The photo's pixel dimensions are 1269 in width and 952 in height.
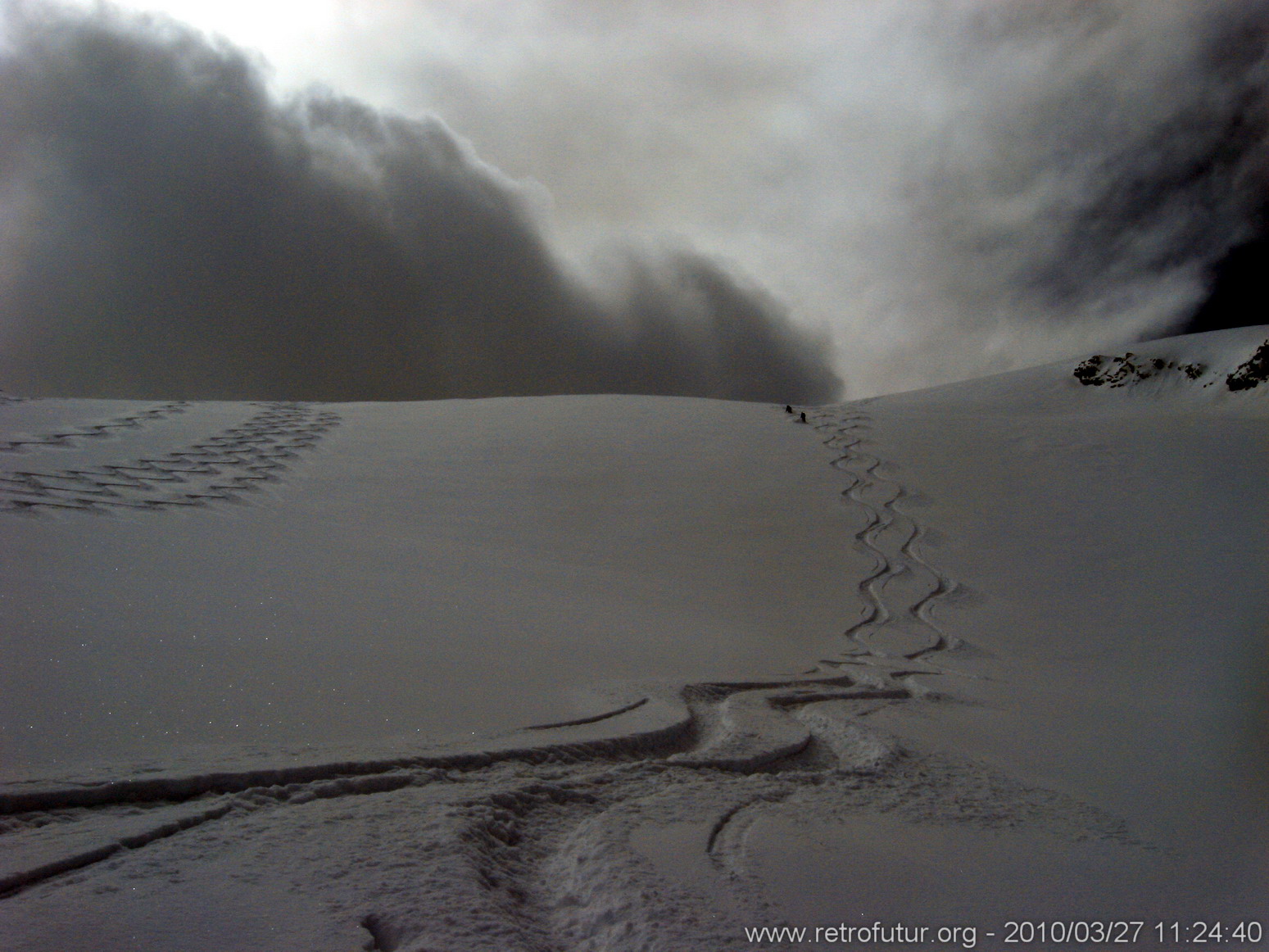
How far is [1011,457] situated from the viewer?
383 inches

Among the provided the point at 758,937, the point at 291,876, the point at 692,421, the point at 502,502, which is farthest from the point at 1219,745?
the point at 692,421

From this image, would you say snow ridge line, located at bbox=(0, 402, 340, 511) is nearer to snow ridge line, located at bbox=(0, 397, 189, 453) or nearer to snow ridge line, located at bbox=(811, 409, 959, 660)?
snow ridge line, located at bbox=(0, 397, 189, 453)

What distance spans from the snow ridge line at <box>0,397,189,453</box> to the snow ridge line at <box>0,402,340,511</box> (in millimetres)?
145

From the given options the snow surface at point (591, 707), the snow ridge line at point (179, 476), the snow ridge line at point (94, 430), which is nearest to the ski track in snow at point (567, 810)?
the snow surface at point (591, 707)

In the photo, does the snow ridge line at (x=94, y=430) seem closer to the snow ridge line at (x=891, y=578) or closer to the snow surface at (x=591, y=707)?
the snow surface at (x=591, y=707)

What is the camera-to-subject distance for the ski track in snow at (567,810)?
164 centimetres

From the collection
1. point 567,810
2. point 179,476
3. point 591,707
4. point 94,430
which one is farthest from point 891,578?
point 94,430

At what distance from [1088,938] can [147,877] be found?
1994 mm

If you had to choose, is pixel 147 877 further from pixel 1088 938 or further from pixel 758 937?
pixel 1088 938

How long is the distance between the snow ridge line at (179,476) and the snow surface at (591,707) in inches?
2.1

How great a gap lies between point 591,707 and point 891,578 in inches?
157

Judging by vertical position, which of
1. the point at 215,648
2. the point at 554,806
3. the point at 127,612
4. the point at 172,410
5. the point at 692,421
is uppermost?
the point at 172,410

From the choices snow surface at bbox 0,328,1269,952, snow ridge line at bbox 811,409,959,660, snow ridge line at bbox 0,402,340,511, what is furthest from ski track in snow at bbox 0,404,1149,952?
snow ridge line at bbox 0,402,340,511

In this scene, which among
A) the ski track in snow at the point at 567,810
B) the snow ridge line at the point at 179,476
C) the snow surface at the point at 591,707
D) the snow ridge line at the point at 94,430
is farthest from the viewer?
→ the snow ridge line at the point at 94,430
